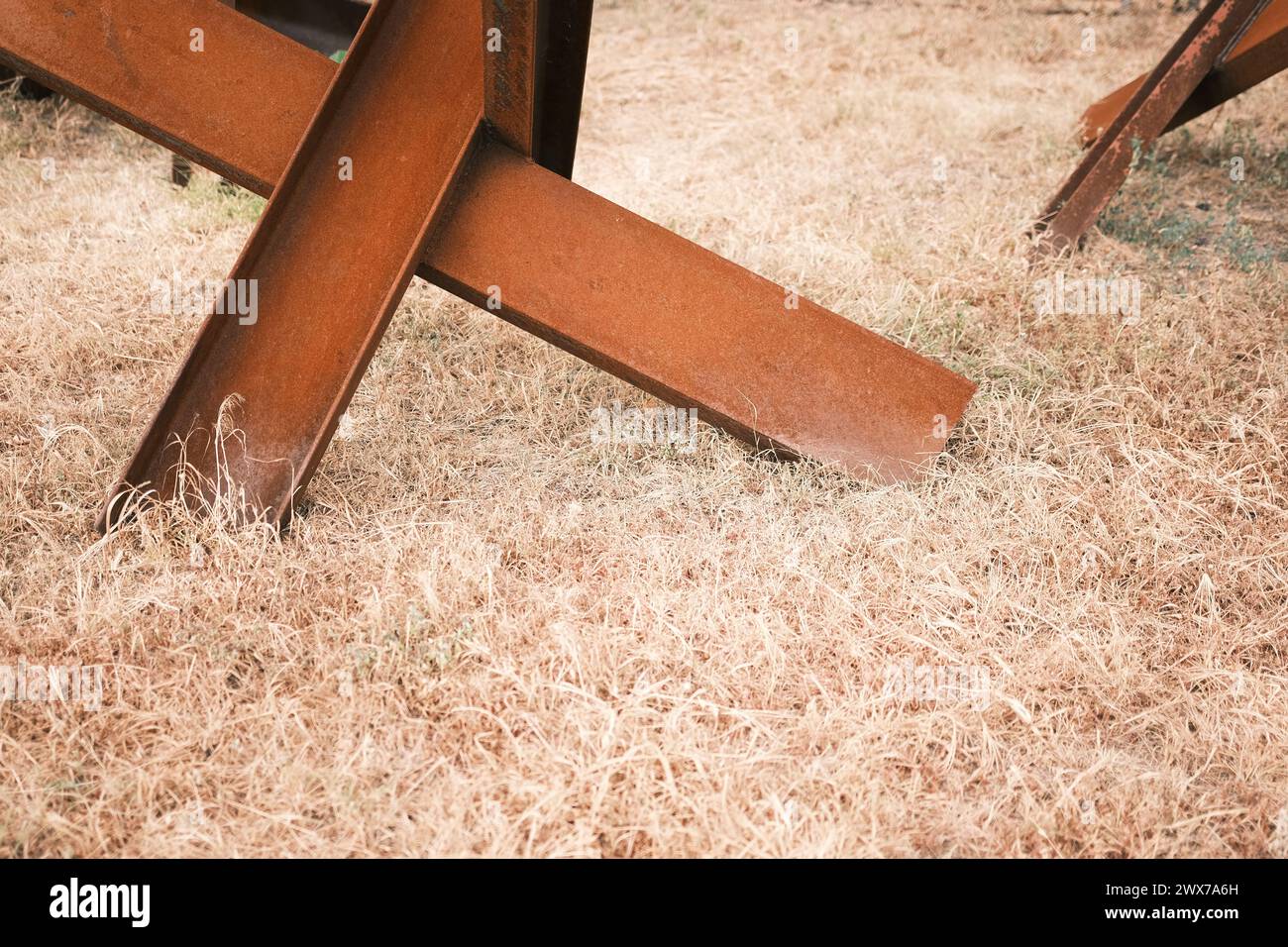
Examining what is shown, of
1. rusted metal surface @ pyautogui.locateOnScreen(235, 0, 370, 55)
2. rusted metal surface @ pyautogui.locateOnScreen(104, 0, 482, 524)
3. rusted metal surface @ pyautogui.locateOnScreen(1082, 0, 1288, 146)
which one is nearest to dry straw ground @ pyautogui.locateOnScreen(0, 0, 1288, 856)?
rusted metal surface @ pyautogui.locateOnScreen(104, 0, 482, 524)

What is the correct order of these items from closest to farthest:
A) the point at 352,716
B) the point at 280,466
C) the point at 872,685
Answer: the point at 352,716 < the point at 872,685 < the point at 280,466

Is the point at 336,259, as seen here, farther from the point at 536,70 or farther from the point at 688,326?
the point at 688,326

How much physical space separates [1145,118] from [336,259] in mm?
3324

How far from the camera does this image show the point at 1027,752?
67.3 inches

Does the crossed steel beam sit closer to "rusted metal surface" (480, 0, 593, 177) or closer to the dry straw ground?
"rusted metal surface" (480, 0, 593, 177)

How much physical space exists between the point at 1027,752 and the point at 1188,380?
165cm

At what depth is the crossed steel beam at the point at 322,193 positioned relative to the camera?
6.29 ft

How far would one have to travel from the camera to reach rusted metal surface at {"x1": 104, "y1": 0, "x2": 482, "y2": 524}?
6.32 feet

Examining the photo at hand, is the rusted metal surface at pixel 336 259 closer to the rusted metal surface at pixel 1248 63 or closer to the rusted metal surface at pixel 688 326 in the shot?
the rusted metal surface at pixel 688 326

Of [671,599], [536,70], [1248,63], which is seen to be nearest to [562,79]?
[536,70]
